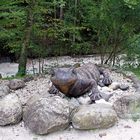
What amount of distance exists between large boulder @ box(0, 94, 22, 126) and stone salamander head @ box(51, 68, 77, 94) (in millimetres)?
499

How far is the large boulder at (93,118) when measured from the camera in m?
3.58

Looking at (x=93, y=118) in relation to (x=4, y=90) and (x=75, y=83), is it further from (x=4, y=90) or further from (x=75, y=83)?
(x=4, y=90)

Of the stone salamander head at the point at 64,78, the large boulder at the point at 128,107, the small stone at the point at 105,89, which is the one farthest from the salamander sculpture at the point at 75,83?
the large boulder at the point at 128,107

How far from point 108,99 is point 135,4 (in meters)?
1.89

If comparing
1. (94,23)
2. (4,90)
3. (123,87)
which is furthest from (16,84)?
(94,23)

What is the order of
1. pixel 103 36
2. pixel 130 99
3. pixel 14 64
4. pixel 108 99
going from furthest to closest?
pixel 14 64
pixel 103 36
pixel 108 99
pixel 130 99

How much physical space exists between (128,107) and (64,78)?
2.58ft

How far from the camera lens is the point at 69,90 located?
13.0ft

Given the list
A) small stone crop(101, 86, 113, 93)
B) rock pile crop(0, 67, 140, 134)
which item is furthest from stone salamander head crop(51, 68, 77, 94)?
small stone crop(101, 86, 113, 93)

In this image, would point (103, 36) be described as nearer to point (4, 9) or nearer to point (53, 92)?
point (4, 9)

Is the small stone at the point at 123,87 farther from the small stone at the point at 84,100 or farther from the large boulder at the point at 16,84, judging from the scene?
the large boulder at the point at 16,84

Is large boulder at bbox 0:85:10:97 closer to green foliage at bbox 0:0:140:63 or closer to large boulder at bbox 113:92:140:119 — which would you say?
large boulder at bbox 113:92:140:119

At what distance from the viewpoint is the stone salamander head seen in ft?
12.5

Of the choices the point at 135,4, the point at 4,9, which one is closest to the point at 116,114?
the point at 135,4
